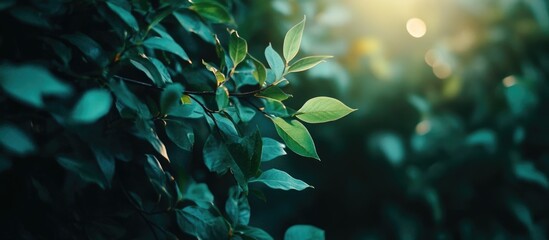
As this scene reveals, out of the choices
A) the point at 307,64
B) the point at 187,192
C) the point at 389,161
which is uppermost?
the point at 307,64

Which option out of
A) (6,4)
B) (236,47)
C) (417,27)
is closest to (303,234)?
(236,47)

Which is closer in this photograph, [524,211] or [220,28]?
[220,28]

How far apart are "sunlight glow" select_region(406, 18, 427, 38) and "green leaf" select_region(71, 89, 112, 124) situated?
64.4 inches

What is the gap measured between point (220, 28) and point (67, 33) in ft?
2.46

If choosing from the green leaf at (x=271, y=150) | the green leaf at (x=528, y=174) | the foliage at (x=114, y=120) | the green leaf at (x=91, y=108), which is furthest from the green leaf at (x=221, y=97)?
the green leaf at (x=528, y=174)

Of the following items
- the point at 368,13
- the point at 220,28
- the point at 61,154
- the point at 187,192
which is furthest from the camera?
the point at 368,13

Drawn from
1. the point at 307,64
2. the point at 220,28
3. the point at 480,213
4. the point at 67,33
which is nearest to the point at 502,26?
the point at 480,213

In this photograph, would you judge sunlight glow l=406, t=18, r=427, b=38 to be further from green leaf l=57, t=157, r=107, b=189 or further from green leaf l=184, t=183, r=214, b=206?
green leaf l=57, t=157, r=107, b=189

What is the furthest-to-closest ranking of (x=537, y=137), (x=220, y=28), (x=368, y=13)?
(x=537, y=137)
(x=368, y=13)
(x=220, y=28)

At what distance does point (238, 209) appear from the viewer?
87 cm

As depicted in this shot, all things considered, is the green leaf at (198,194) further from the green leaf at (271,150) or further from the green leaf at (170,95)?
the green leaf at (170,95)

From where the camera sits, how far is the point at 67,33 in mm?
679

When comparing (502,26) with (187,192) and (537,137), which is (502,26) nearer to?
(537,137)

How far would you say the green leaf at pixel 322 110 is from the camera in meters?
0.74
